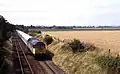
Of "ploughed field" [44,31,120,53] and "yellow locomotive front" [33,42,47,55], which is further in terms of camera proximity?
"ploughed field" [44,31,120,53]

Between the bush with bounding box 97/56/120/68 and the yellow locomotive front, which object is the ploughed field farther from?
the bush with bounding box 97/56/120/68

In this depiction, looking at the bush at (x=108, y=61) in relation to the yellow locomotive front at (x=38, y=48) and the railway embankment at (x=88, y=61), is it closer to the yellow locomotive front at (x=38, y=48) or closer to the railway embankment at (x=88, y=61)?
the railway embankment at (x=88, y=61)

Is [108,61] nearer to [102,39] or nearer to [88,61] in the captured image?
[88,61]

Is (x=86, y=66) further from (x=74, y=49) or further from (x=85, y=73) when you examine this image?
(x=74, y=49)

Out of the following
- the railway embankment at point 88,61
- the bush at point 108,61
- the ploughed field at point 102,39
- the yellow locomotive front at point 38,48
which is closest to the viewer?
the bush at point 108,61

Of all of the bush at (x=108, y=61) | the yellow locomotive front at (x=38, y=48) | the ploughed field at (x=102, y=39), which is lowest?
the ploughed field at (x=102, y=39)

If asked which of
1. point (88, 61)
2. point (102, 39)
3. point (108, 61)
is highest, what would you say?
point (108, 61)

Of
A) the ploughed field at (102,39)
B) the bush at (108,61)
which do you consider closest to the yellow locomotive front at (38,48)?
the ploughed field at (102,39)

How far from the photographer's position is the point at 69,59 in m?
35.0

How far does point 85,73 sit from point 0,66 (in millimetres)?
9005

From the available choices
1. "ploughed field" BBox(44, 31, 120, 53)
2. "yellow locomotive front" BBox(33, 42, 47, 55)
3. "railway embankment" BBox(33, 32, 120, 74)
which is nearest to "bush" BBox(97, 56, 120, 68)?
"railway embankment" BBox(33, 32, 120, 74)

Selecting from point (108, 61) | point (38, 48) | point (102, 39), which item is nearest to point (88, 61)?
point (108, 61)

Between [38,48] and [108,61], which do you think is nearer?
[108,61]

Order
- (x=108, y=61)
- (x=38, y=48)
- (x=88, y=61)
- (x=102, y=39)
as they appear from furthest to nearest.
A: (x=102, y=39), (x=38, y=48), (x=88, y=61), (x=108, y=61)
